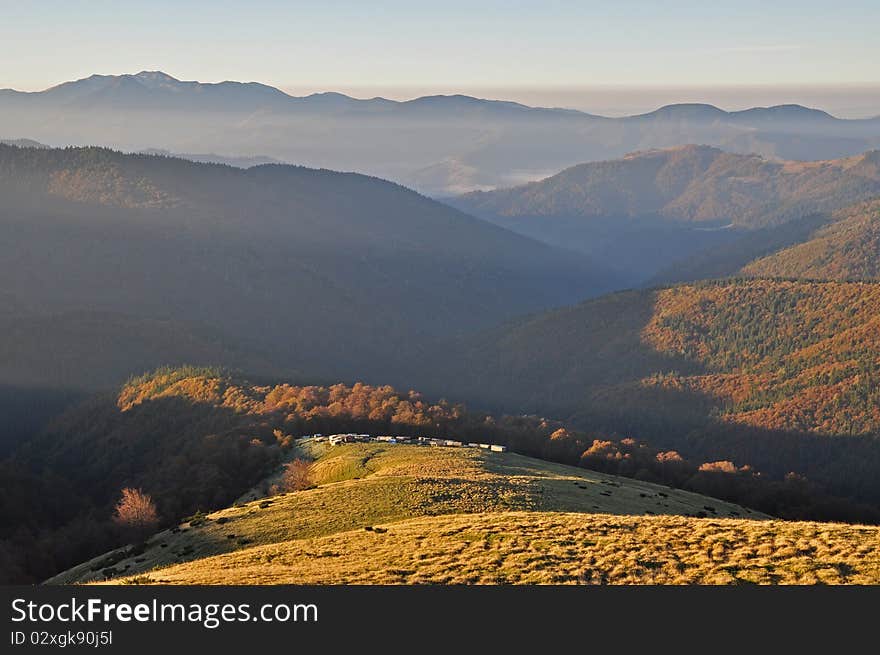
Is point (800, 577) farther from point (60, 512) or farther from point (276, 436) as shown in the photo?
point (60, 512)

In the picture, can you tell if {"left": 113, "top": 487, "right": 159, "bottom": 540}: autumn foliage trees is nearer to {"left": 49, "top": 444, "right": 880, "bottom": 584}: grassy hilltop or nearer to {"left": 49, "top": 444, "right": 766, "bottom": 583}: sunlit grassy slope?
{"left": 49, "top": 444, "right": 766, "bottom": 583}: sunlit grassy slope

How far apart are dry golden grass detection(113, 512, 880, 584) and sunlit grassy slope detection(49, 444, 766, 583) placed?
2949 millimetres

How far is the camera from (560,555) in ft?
225

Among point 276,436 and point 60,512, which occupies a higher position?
point 276,436

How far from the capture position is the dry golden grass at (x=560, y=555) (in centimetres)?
6147

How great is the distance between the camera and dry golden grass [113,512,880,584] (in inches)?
2420

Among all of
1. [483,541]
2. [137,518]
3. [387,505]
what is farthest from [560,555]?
[137,518]

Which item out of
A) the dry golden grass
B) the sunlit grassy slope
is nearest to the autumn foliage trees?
the sunlit grassy slope

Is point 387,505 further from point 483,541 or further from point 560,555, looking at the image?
point 560,555

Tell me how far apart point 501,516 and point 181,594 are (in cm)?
4268

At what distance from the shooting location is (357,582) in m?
60.3

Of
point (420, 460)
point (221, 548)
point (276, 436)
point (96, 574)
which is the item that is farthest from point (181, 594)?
point (276, 436)

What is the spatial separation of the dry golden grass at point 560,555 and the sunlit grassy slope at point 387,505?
295cm

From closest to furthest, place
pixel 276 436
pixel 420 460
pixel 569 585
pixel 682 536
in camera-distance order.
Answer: pixel 569 585
pixel 682 536
pixel 420 460
pixel 276 436
